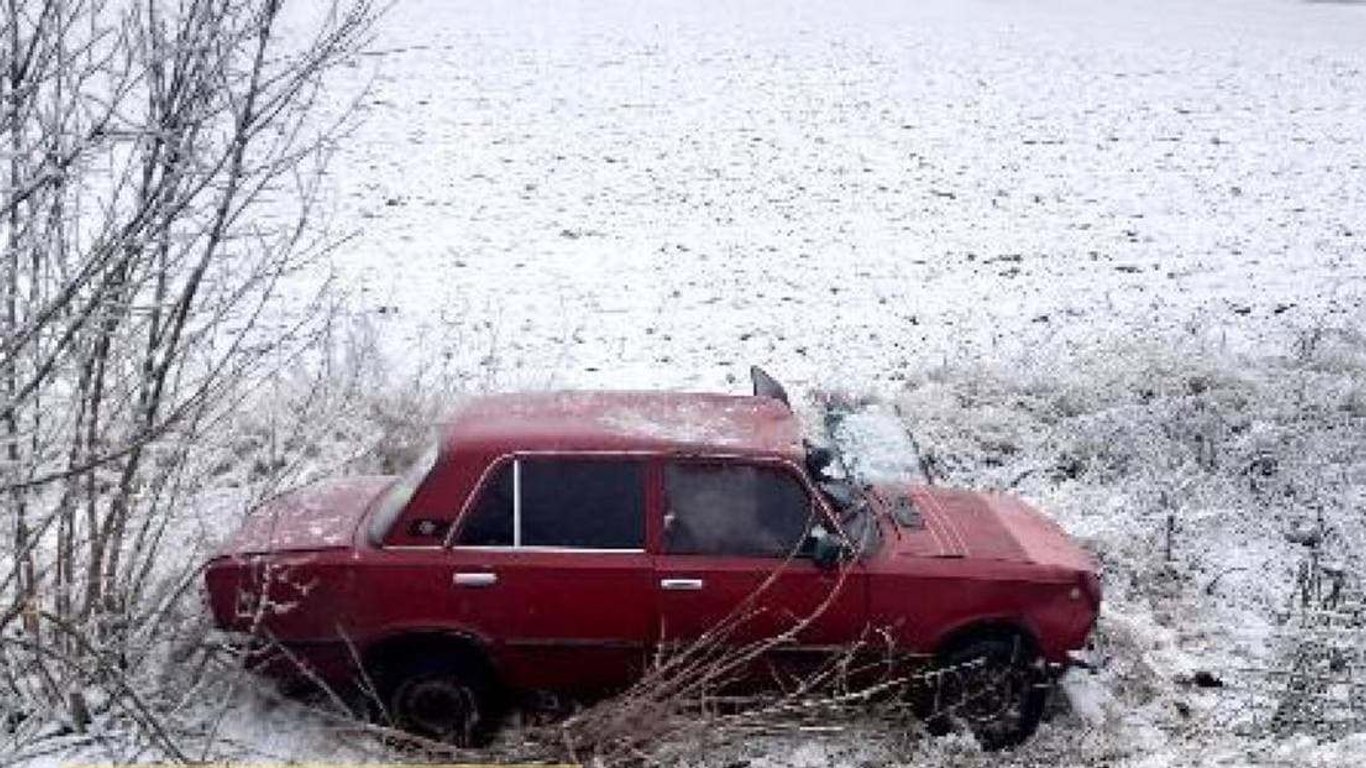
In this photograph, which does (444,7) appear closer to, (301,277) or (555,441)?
(301,277)

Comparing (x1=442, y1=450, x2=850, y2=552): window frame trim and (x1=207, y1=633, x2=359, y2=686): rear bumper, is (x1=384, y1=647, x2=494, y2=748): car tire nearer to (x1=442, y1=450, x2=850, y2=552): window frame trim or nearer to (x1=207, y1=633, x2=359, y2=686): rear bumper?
(x1=207, y1=633, x2=359, y2=686): rear bumper

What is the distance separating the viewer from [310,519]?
688cm

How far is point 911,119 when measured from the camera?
2125 cm

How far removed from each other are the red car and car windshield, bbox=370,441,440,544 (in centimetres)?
2

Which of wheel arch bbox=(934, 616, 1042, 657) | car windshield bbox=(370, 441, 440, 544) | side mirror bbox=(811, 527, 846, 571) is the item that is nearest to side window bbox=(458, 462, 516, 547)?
car windshield bbox=(370, 441, 440, 544)

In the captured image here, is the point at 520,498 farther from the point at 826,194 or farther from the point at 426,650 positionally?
the point at 826,194

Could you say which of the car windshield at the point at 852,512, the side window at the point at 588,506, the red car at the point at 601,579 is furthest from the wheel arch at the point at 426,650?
the car windshield at the point at 852,512

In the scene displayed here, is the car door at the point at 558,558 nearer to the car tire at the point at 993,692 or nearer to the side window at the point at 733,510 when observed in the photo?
the side window at the point at 733,510


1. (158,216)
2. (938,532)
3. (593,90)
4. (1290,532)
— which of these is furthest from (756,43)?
(158,216)

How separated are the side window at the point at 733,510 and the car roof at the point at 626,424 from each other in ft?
0.36

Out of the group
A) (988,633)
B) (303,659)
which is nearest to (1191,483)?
(988,633)

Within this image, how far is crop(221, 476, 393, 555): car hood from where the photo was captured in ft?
21.6

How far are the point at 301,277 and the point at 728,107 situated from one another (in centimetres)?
977

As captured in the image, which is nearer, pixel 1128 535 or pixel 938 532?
pixel 938 532
